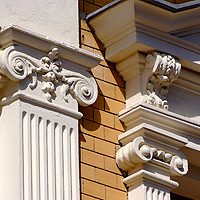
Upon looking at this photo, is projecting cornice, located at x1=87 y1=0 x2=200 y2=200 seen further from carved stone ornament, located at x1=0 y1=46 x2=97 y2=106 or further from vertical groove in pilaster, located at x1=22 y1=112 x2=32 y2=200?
vertical groove in pilaster, located at x1=22 y1=112 x2=32 y2=200

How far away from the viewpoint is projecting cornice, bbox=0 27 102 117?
8.09 m

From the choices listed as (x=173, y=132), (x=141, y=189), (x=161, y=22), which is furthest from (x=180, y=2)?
(x=141, y=189)

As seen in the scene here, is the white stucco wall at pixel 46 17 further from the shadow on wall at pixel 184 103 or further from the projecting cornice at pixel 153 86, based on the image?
the shadow on wall at pixel 184 103

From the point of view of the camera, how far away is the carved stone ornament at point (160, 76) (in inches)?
354

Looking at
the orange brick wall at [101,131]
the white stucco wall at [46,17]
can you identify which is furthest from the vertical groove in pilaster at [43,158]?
the white stucco wall at [46,17]

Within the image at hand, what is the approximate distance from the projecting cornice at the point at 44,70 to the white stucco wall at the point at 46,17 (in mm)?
132

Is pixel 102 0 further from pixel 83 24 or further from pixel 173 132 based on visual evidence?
pixel 173 132

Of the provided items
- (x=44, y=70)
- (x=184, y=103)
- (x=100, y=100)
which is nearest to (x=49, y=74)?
(x=44, y=70)

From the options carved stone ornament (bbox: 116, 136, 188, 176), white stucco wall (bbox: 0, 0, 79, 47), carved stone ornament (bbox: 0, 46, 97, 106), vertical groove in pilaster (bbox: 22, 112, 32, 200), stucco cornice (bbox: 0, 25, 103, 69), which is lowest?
vertical groove in pilaster (bbox: 22, 112, 32, 200)

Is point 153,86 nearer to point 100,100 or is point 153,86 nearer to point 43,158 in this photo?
point 100,100

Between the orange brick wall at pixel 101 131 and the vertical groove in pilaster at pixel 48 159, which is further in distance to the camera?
the orange brick wall at pixel 101 131

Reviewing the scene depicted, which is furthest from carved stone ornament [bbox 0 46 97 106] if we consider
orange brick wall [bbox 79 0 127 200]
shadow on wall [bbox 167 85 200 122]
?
shadow on wall [bbox 167 85 200 122]

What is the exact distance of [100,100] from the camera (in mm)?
8852

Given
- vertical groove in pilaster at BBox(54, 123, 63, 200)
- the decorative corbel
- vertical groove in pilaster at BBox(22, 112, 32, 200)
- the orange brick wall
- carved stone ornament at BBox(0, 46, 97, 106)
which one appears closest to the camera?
vertical groove in pilaster at BBox(22, 112, 32, 200)
